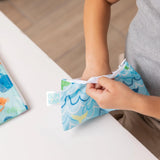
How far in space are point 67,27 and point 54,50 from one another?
186mm

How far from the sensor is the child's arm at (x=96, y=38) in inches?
24.5

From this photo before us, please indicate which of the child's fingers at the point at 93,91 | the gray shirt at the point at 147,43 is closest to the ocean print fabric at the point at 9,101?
the child's fingers at the point at 93,91

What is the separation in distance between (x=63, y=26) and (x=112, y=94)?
1.05 metres

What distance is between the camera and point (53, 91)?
59 centimetres

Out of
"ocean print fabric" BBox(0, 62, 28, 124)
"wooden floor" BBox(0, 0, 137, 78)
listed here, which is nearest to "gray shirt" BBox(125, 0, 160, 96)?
"ocean print fabric" BBox(0, 62, 28, 124)

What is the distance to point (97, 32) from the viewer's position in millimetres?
660

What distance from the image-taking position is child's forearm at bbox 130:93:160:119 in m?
0.52

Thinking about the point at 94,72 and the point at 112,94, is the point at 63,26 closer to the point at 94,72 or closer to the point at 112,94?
the point at 94,72

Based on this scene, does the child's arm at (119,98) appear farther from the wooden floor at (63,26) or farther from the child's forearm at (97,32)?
the wooden floor at (63,26)

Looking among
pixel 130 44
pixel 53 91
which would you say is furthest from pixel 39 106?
pixel 130 44

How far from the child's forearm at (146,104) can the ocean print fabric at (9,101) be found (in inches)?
10.1

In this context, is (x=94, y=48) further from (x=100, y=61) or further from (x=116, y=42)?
(x=116, y=42)

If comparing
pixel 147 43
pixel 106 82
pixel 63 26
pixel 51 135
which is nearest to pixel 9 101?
pixel 51 135

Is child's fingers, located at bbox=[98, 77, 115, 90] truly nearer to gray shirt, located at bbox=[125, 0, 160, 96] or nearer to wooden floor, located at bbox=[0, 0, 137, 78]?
gray shirt, located at bbox=[125, 0, 160, 96]
